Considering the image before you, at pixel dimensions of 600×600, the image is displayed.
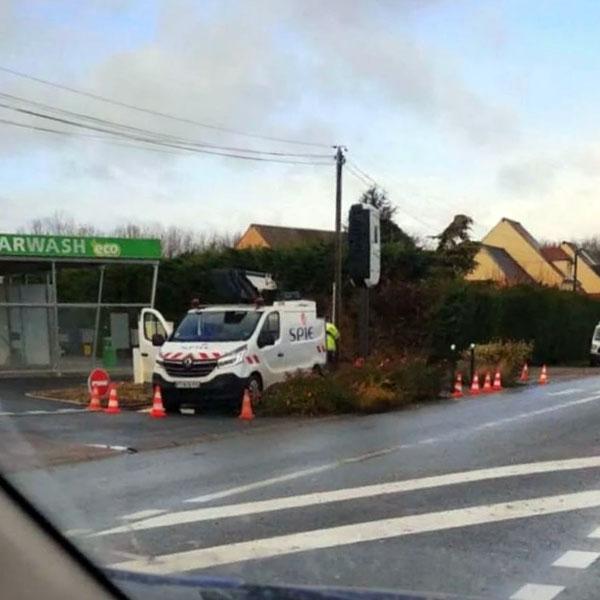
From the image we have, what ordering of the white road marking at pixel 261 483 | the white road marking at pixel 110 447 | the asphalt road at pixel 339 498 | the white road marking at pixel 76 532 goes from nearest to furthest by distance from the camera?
the white road marking at pixel 76 532, the asphalt road at pixel 339 498, the white road marking at pixel 261 483, the white road marking at pixel 110 447

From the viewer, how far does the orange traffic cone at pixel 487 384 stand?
2241cm

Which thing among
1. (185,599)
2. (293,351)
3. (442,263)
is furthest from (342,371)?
(442,263)

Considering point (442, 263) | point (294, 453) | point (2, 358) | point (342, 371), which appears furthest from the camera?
point (442, 263)

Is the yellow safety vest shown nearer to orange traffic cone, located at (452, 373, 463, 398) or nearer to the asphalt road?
orange traffic cone, located at (452, 373, 463, 398)

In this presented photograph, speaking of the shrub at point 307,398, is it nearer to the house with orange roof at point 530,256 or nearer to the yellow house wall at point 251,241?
the yellow house wall at point 251,241

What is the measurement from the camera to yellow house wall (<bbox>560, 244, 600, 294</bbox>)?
84.4 metres

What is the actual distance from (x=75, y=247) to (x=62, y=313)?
6.24 ft

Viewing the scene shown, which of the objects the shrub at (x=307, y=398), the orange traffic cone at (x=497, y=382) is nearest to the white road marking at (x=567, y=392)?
the orange traffic cone at (x=497, y=382)

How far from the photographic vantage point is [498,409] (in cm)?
1684

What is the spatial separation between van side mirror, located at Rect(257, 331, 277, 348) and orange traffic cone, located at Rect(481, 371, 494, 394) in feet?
22.3

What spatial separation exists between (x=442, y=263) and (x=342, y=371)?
2326cm

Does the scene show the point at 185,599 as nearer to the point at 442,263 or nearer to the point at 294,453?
the point at 294,453

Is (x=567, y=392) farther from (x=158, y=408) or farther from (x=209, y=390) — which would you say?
(x=158, y=408)

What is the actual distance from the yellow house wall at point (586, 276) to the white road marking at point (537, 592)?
81.4 metres
